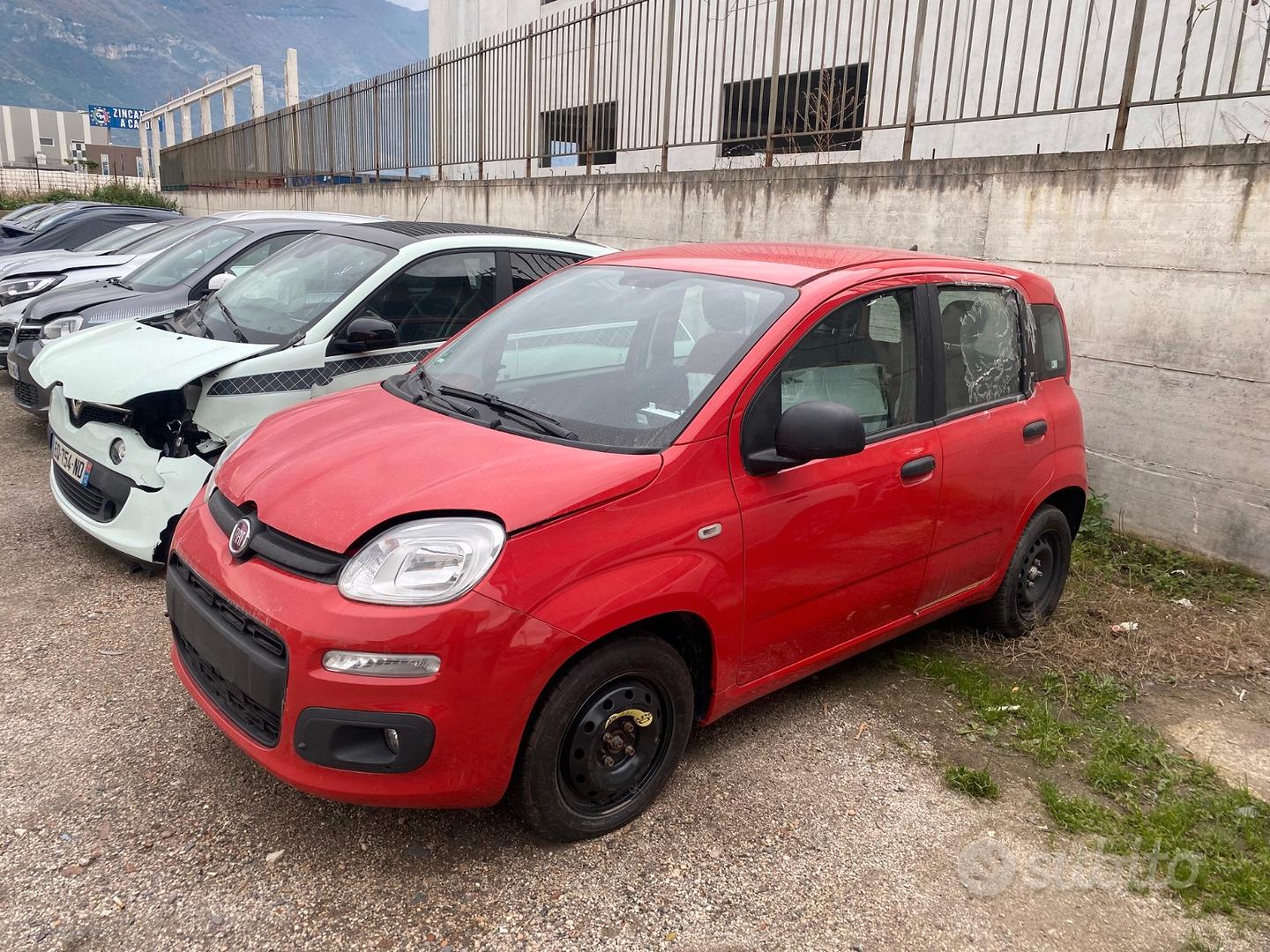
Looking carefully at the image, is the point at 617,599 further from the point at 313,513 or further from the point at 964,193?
the point at 964,193

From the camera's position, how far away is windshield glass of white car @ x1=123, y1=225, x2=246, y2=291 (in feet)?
23.7

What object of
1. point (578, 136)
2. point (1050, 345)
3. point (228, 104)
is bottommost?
point (1050, 345)

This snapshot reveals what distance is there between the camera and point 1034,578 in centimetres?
434

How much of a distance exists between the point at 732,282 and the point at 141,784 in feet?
8.44

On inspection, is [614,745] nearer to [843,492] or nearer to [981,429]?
[843,492]

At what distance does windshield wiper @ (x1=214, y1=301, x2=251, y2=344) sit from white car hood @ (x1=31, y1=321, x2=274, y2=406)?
57 mm

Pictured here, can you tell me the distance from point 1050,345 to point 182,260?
6.46 metres

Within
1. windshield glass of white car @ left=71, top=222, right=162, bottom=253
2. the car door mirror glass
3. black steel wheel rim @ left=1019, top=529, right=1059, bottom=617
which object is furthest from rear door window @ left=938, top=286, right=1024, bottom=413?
windshield glass of white car @ left=71, top=222, right=162, bottom=253

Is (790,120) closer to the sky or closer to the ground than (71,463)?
closer to the sky

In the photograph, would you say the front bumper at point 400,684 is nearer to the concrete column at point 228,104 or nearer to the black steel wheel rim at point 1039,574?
the black steel wheel rim at point 1039,574

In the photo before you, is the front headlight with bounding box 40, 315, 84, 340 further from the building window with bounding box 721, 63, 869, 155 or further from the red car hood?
the building window with bounding box 721, 63, 869, 155

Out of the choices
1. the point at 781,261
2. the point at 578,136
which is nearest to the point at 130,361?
the point at 781,261

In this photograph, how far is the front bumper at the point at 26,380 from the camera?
641cm

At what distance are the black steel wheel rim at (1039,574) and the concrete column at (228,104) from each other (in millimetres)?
29763
